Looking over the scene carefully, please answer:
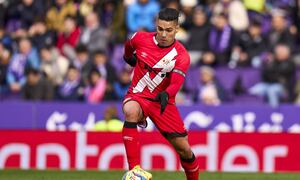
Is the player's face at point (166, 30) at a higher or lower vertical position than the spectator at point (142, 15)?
lower

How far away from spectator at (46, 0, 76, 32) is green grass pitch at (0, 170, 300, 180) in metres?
6.71

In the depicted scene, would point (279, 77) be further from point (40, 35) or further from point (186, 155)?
point (186, 155)

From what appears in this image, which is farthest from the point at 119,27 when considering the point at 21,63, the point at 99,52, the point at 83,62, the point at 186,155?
the point at 186,155

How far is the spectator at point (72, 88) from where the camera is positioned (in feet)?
61.7

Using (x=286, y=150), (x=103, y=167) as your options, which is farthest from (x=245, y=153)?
(x=103, y=167)

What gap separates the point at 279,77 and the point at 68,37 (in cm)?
459

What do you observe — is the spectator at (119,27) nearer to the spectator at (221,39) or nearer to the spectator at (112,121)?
the spectator at (221,39)

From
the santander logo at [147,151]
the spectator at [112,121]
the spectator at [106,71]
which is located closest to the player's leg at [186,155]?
the santander logo at [147,151]

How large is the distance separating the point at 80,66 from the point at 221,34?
9.11 ft

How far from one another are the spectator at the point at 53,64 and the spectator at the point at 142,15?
1506 millimetres

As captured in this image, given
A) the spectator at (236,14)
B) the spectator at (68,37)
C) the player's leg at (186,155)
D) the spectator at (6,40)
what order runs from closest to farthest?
the player's leg at (186,155), the spectator at (236,14), the spectator at (68,37), the spectator at (6,40)

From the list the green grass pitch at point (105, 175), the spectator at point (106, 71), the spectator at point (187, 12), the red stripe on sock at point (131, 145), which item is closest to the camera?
the red stripe on sock at point (131, 145)

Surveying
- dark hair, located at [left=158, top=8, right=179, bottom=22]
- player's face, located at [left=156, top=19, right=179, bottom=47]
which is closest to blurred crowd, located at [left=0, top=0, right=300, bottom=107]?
player's face, located at [left=156, top=19, right=179, bottom=47]

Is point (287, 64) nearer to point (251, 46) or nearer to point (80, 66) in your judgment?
point (251, 46)
